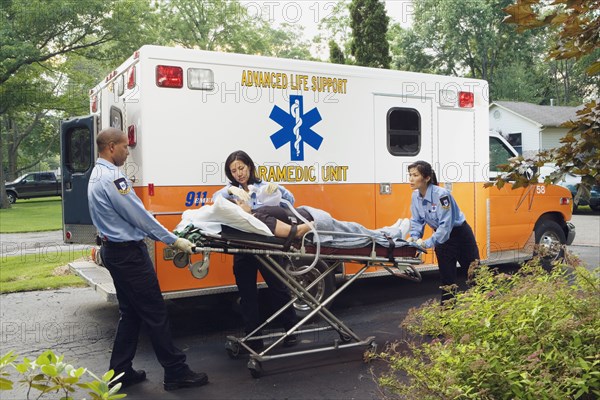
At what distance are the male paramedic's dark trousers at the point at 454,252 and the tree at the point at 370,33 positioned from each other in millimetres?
16157

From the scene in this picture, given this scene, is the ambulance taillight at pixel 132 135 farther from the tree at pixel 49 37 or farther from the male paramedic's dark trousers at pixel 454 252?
the tree at pixel 49 37

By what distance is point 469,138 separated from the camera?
25.1 ft

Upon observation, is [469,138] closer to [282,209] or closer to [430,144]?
[430,144]

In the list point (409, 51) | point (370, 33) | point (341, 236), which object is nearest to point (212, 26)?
point (409, 51)

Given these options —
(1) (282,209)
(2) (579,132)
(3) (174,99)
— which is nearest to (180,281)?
(1) (282,209)

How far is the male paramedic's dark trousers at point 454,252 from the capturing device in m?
5.78

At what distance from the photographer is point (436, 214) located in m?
5.72

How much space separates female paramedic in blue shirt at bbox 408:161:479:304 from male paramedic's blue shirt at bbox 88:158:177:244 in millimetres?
2512

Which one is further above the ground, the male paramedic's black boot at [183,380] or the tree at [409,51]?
the tree at [409,51]

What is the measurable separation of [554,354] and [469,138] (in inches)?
212

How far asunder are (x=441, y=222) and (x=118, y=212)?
9.78 feet

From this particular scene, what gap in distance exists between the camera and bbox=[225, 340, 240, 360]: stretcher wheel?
17.4ft

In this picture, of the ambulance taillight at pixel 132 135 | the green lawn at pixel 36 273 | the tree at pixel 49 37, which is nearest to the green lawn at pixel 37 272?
the green lawn at pixel 36 273

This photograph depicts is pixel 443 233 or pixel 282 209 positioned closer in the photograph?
pixel 282 209
